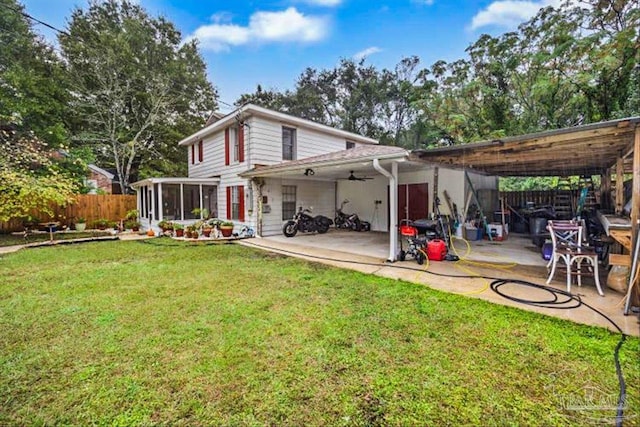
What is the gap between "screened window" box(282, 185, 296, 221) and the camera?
1011 cm

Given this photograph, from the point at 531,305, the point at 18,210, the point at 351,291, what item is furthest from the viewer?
the point at 18,210

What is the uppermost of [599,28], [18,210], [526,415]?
[599,28]

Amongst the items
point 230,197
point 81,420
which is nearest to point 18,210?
point 230,197

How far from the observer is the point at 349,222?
11.1 m

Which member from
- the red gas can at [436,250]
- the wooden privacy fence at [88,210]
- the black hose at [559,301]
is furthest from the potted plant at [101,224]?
the red gas can at [436,250]

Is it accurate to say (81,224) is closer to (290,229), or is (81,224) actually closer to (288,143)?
(290,229)

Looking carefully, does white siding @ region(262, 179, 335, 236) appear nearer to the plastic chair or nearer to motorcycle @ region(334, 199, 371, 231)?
motorcycle @ region(334, 199, 371, 231)

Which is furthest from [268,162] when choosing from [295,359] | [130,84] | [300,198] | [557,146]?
[130,84]

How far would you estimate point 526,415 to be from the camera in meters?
1.77

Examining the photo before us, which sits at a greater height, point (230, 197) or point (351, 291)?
point (230, 197)

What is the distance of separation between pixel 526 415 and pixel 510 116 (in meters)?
Answer: 15.7

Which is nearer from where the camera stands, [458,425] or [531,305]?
[458,425]

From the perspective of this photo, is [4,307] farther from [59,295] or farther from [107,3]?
A: [107,3]

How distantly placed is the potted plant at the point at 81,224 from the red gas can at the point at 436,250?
13.0 meters
